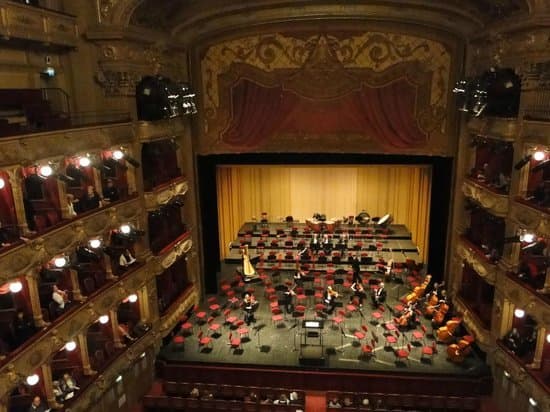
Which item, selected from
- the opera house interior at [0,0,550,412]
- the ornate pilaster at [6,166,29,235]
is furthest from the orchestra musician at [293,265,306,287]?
the ornate pilaster at [6,166,29,235]

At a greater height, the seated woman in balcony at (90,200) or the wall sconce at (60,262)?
the seated woman in balcony at (90,200)

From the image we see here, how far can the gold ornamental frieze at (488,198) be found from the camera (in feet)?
39.7

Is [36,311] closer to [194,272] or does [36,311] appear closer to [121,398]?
[121,398]

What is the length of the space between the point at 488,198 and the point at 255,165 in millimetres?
8230

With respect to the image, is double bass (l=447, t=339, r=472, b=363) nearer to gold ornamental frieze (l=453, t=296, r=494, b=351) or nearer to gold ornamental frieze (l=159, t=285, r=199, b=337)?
gold ornamental frieze (l=453, t=296, r=494, b=351)

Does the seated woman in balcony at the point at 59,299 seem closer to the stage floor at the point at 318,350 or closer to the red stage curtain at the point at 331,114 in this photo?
the stage floor at the point at 318,350

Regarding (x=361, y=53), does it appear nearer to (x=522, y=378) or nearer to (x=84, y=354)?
(x=522, y=378)

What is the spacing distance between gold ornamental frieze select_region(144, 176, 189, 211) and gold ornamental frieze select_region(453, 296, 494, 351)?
33.3ft

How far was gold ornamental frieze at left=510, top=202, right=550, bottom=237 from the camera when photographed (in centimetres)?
1037

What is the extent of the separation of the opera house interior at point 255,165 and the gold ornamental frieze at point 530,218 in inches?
2.1

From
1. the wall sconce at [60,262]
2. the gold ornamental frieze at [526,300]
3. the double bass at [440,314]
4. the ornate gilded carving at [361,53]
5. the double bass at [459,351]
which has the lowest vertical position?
the double bass at [459,351]

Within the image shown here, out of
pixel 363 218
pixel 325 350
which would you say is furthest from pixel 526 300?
pixel 363 218

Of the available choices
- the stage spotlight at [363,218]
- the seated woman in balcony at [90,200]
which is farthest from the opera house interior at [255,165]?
the stage spotlight at [363,218]

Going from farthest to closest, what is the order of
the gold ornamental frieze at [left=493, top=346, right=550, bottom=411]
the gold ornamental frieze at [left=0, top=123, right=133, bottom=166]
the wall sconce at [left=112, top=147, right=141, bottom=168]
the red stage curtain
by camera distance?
the red stage curtain, the wall sconce at [left=112, top=147, right=141, bottom=168], the gold ornamental frieze at [left=493, top=346, right=550, bottom=411], the gold ornamental frieze at [left=0, top=123, right=133, bottom=166]
